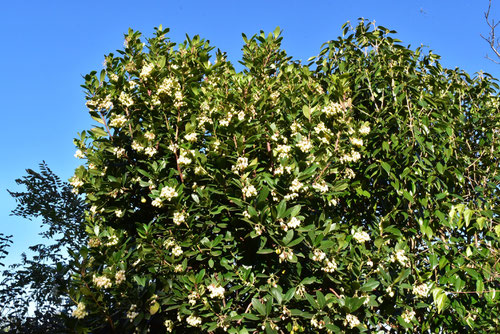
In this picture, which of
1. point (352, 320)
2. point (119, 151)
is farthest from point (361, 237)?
point (119, 151)

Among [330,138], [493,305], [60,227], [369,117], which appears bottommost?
[493,305]

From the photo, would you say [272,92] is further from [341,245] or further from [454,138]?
[454,138]

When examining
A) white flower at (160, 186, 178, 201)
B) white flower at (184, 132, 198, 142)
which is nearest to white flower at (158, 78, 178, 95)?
white flower at (184, 132, 198, 142)

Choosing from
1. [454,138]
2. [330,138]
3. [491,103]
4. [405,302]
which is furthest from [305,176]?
[491,103]

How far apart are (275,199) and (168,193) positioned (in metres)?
0.89

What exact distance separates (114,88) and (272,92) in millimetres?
1598

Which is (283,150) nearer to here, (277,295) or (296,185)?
(296,185)

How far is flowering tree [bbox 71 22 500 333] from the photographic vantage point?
3.35 m

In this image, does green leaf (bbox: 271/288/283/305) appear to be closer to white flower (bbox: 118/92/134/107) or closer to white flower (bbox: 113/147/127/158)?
white flower (bbox: 113/147/127/158)

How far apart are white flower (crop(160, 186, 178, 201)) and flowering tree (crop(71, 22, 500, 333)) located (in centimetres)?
2

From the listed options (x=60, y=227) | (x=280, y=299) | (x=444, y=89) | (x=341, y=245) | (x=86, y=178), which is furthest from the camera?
(x=60, y=227)

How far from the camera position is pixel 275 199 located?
11.0 feet

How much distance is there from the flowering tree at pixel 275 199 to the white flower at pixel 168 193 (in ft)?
0.06

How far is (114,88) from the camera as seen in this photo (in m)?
4.04
